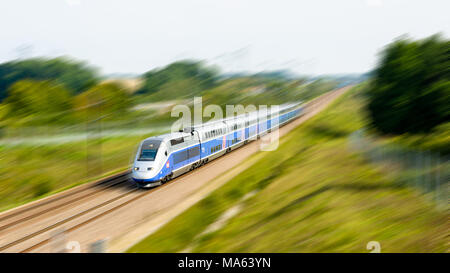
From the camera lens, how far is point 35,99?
111 ft

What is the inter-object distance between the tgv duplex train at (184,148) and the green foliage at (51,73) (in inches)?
786

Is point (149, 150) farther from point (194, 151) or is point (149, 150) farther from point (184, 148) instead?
point (194, 151)

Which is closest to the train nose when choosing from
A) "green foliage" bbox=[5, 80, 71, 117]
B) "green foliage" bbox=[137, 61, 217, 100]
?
"green foliage" bbox=[5, 80, 71, 117]

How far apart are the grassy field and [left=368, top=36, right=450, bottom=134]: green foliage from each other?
160 inches

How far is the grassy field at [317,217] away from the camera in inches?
314

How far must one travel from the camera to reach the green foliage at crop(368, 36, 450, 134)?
57.9 feet

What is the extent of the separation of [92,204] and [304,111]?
4849 centimetres

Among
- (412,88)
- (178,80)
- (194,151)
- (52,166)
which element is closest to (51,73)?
(178,80)

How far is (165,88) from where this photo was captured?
49.4 metres

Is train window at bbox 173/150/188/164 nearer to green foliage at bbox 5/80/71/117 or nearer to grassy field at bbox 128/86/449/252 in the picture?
grassy field at bbox 128/86/449/252

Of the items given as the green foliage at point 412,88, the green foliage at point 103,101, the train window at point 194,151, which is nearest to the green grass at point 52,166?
the green foliage at point 103,101

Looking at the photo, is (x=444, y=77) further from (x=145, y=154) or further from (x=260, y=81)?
(x=260, y=81)

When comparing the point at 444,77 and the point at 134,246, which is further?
the point at 444,77
